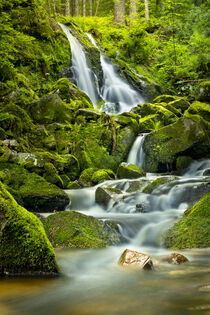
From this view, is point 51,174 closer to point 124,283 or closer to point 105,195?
point 105,195

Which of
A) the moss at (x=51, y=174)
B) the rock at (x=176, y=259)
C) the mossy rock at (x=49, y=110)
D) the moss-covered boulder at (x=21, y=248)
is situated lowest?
the moss at (x=51, y=174)

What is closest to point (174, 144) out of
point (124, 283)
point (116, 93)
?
point (116, 93)

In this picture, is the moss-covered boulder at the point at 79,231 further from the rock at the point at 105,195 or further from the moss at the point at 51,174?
the moss at the point at 51,174

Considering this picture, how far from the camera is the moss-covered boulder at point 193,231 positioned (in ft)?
14.3

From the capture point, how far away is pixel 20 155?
308 inches

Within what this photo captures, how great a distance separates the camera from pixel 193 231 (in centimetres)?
455

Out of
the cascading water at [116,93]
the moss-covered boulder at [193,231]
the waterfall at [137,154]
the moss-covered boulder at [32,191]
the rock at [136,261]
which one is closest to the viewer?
the rock at [136,261]

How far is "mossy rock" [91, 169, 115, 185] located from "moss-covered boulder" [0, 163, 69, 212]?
2.12 meters

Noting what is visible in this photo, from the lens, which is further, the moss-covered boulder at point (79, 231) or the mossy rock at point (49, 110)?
the mossy rock at point (49, 110)

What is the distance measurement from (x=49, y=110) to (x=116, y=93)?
21.4ft

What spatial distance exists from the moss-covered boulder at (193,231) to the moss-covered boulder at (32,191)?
9.96 feet

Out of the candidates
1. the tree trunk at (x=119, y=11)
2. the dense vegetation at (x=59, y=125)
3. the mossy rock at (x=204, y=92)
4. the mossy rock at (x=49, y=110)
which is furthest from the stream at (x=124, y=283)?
the tree trunk at (x=119, y=11)

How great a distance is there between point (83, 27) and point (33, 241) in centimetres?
2200

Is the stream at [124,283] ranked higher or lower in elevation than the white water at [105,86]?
lower
